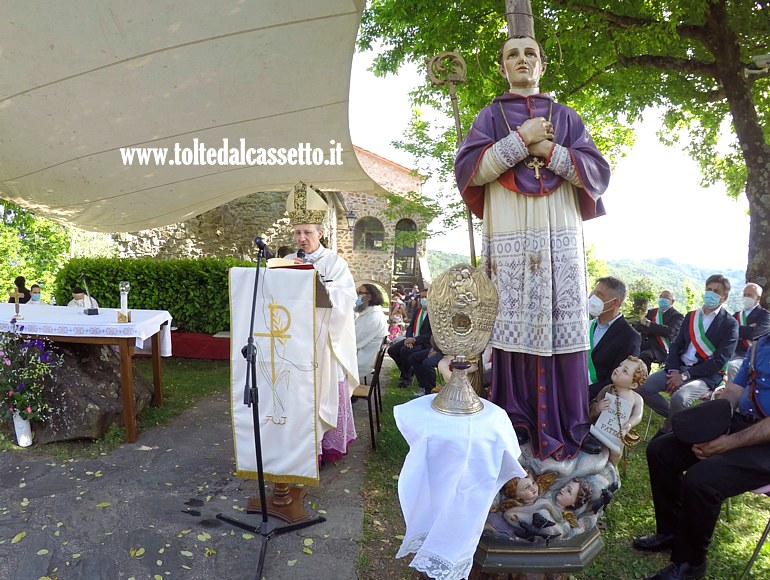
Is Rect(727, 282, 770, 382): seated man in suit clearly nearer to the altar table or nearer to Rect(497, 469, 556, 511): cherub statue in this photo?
Rect(497, 469, 556, 511): cherub statue

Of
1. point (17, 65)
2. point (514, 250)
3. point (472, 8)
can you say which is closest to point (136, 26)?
point (17, 65)

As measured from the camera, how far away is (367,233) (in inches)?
895

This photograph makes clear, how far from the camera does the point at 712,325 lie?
15.5 feet

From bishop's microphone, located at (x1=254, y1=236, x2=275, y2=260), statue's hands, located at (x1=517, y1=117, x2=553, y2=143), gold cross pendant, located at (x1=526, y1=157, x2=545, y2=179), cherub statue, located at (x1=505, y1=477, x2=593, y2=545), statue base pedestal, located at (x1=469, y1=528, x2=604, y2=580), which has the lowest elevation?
statue base pedestal, located at (x1=469, y1=528, x2=604, y2=580)

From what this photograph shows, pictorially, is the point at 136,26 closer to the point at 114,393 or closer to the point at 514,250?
the point at 514,250

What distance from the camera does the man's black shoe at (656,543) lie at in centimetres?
297

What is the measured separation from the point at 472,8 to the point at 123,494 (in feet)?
23.5

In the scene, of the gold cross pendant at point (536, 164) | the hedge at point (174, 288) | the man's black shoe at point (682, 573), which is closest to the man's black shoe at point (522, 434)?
the man's black shoe at point (682, 573)

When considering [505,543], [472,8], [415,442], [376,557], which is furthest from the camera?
A: [472,8]

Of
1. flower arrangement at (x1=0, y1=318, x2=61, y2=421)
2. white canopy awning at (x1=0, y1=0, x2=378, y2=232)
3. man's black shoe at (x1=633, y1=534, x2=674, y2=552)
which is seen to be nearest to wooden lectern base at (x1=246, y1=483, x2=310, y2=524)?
man's black shoe at (x1=633, y1=534, x2=674, y2=552)

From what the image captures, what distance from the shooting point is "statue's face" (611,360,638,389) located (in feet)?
8.13

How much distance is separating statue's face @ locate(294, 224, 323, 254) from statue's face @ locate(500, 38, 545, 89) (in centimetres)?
183

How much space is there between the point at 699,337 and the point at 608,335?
151 centimetres

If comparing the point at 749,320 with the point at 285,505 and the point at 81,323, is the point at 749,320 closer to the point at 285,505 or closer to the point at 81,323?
the point at 285,505
